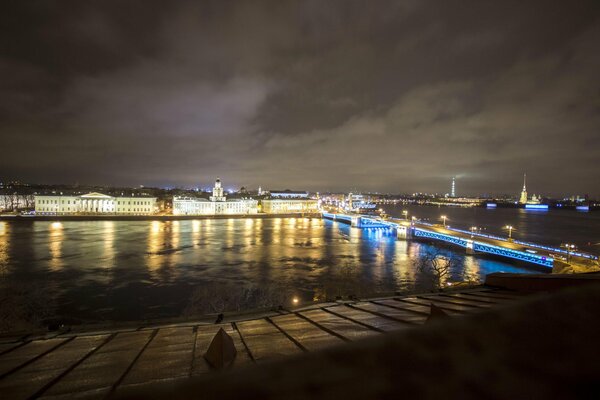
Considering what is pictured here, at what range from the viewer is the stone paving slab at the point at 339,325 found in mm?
3834

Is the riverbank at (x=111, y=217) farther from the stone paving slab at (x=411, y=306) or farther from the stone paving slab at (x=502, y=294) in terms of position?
the stone paving slab at (x=502, y=294)

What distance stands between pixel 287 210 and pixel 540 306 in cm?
8330

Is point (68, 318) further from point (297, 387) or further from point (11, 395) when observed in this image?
point (297, 387)

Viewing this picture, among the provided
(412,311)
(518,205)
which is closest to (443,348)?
(412,311)

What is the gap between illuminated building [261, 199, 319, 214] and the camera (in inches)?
3238

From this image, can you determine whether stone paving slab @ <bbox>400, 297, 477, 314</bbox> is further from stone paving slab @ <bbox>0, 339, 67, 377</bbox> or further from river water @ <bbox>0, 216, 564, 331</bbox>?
stone paving slab @ <bbox>0, 339, 67, 377</bbox>

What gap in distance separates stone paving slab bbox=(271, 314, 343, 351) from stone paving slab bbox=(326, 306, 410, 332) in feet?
2.25

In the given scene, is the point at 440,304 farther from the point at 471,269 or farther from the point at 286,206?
the point at 286,206

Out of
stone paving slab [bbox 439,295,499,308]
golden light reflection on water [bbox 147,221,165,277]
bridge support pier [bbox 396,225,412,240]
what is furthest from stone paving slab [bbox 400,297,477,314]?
bridge support pier [bbox 396,225,412,240]

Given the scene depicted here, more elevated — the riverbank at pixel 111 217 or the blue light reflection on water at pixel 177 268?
the riverbank at pixel 111 217

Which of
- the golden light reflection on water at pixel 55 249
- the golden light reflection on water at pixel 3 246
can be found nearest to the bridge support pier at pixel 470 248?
the golden light reflection on water at pixel 55 249

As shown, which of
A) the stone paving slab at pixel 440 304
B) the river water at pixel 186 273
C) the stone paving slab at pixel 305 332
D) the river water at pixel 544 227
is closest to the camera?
the stone paving slab at pixel 305 332

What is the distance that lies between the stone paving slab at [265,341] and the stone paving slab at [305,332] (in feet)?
0.40

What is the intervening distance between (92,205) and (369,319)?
234ft
